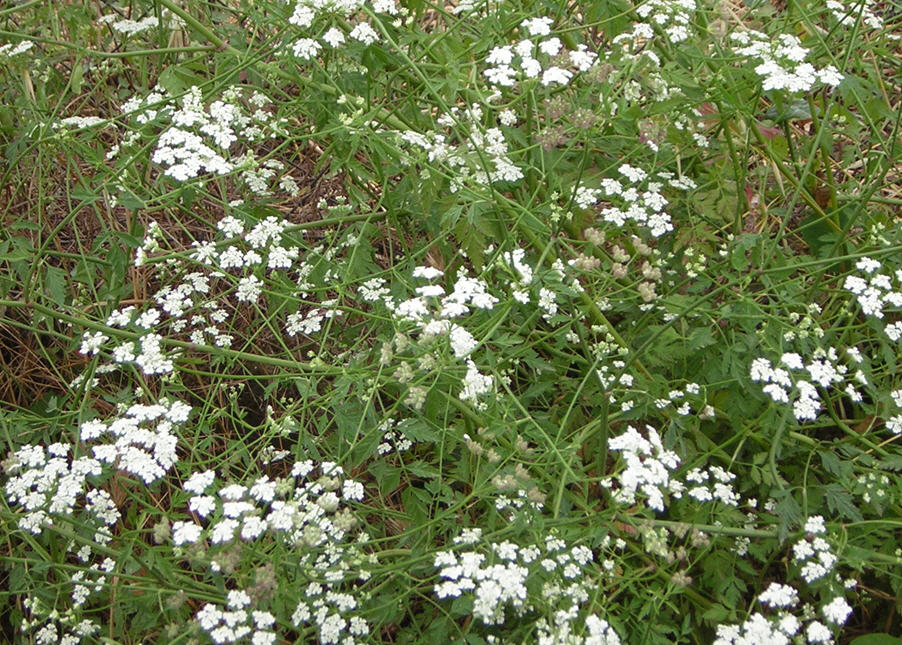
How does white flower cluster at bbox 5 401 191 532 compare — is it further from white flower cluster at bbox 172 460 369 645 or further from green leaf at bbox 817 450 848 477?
green leaf at bbox 817 450 848 477

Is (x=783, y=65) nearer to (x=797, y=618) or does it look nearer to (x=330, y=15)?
(x=330, y=15)

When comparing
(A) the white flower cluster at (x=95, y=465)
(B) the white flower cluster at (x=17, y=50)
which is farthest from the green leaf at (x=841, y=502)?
(B) the white flower cluster at (x=17, y=50)

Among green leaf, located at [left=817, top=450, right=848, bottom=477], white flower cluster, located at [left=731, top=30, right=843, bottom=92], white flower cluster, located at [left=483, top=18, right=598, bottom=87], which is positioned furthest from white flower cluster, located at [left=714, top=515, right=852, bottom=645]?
white flower cluster, located at [left=483, top=18, right=598, bottom=87]

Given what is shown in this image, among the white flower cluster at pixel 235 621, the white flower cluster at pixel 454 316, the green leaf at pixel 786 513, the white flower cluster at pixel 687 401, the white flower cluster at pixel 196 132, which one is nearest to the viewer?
the white flower cluster at pixel 235 621

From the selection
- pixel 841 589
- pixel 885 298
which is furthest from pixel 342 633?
pixel 885 298

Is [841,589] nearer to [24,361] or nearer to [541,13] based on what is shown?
[541,13]

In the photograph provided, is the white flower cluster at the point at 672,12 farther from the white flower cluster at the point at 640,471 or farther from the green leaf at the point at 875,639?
the green leaf at the point at 875,639

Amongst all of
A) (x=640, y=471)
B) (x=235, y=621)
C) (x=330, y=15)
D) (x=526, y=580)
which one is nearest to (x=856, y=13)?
(x=330, y=15)
